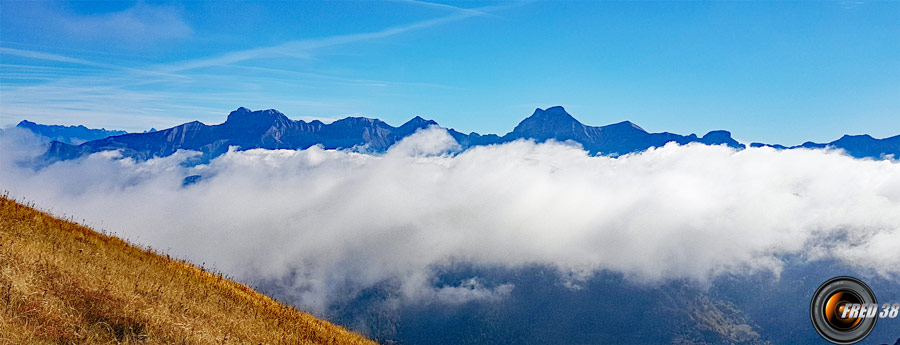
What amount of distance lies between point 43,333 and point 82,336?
71 cm

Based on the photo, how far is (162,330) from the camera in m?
11.6

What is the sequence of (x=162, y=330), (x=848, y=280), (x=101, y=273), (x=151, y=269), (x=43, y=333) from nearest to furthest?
(x=43, y=333) < (x=162, y=330) < (x=101, y=273) < (x=848, y=280) < (x=151, y=269)

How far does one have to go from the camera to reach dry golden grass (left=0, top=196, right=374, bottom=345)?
35.3 ft

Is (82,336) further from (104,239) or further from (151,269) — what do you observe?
(104,239)

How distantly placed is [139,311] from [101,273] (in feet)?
9.03

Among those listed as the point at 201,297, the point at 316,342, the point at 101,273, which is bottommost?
the point at 316,342

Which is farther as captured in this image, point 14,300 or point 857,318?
point 857,318

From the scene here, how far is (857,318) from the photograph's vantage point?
14828 millimetres

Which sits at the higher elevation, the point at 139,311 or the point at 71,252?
the point at 71,252

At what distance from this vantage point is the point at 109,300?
12.2 meters

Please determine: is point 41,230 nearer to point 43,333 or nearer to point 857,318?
point 43,333

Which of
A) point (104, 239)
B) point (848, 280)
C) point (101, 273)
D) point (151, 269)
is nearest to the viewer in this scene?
point (101, 273)

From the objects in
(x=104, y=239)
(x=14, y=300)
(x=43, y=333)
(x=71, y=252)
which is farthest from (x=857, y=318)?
(x=104, y=239)

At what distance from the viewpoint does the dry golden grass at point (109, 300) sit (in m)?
10.8
